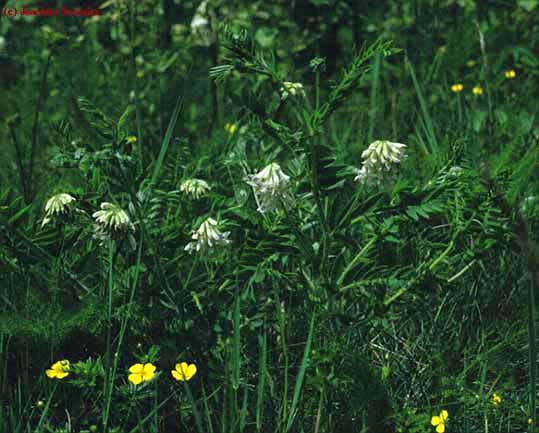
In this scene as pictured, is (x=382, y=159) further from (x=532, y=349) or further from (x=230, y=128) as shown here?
(x=230, y=128)

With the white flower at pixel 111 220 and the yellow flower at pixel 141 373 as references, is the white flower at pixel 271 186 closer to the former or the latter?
the white flower at pixel 111 220

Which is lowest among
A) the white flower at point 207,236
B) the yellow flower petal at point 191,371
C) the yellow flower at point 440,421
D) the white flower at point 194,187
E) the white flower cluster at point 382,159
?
the yellow flower at point 440,421

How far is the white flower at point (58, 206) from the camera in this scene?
1670 millimetres

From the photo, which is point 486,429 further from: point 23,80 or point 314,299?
point 23,80

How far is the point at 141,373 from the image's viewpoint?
162 cm

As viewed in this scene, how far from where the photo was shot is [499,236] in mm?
1743

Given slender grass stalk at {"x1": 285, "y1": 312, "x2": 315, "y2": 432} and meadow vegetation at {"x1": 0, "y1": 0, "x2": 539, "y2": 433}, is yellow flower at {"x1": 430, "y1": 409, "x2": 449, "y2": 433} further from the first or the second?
slender grass stalk at {"x1": 285, "y1": 312, "x2": 315, "y2": 432}

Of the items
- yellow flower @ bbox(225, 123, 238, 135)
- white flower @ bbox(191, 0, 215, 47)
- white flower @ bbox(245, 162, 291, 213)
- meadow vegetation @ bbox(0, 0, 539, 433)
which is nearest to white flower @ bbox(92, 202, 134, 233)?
meadow vegetation @ bbox(0, 0, 539, 433)

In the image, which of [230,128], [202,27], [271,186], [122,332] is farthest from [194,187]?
[202,27]

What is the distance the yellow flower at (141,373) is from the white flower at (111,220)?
0.27 m

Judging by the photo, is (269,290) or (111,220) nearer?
(111,220)

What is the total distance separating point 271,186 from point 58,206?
0.43 m

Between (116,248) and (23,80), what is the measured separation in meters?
1.90

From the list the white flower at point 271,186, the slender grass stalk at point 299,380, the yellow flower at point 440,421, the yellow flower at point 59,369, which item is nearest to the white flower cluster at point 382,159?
the white flower at point 271,186
